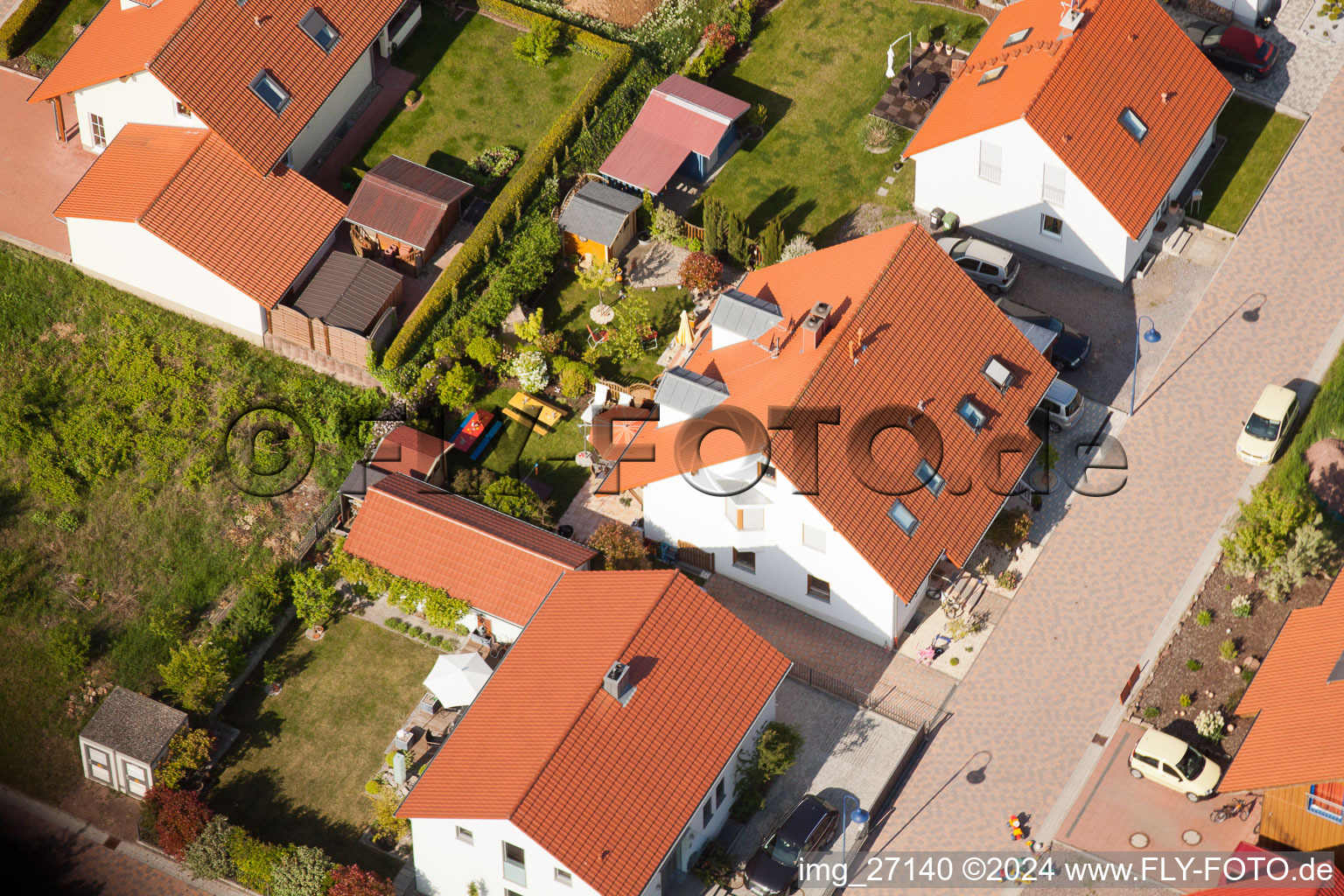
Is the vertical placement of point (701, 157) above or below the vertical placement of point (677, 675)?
above

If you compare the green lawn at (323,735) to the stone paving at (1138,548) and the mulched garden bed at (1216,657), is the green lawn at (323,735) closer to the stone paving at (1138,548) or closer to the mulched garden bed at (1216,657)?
the stone paving at (1138,548)

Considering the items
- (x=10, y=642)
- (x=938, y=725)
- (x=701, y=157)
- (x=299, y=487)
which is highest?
(x=701, y=157)

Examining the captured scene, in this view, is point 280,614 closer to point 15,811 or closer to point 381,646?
point 381,646

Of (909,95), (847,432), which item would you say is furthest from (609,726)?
(909,95)

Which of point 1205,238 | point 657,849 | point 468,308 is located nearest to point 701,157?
point 468,308

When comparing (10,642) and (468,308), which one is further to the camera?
(468,308)

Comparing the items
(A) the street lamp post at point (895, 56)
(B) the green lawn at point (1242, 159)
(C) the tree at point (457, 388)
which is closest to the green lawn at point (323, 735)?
(C) the tree at point (457, 388)

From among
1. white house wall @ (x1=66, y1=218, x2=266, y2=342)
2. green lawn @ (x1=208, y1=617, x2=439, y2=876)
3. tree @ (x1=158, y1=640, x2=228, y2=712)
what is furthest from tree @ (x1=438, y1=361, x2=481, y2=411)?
tree @ (x1=158, y1=640, x2=228, y2=712)

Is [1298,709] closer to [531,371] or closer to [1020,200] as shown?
[1020,200]
